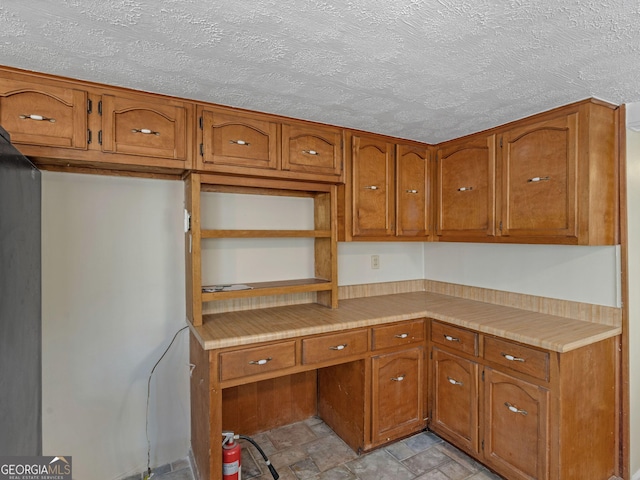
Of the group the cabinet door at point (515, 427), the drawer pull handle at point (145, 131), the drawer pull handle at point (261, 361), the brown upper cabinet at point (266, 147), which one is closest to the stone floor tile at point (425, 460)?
the cabinet door at point (515, 427)

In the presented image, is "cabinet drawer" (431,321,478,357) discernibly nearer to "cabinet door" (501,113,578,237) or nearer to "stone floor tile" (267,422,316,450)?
"cabinet door" (501,113,578,237)

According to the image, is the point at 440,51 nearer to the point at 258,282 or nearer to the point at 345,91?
the point at 345,91

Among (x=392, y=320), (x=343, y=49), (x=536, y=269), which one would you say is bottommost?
(x=392, y=320)

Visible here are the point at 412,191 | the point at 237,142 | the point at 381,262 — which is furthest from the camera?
the point at 381,262

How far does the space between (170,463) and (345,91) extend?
2447mm

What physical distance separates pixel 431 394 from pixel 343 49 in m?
2.21

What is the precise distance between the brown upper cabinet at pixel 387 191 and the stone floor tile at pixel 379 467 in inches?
55.7

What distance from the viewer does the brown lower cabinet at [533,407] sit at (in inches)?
67.7

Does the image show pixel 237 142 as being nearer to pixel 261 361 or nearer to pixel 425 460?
pixel 261 361

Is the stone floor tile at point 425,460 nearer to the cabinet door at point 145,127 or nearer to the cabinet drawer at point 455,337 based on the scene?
the cabinet drawer at point 455,337

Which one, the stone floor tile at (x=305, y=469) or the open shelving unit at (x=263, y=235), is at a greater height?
the open shelving unit at (x=263, y=235)

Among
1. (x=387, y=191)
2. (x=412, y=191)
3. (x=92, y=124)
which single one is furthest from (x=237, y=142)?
(x=412, y=191)

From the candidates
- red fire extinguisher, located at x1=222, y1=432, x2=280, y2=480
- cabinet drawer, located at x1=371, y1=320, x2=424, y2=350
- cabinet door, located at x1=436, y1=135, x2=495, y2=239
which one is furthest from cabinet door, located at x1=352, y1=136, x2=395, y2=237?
red fire extinguisher, located at x1=222, y1=432, x2=280, y2=480

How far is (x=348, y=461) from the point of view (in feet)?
7.05
